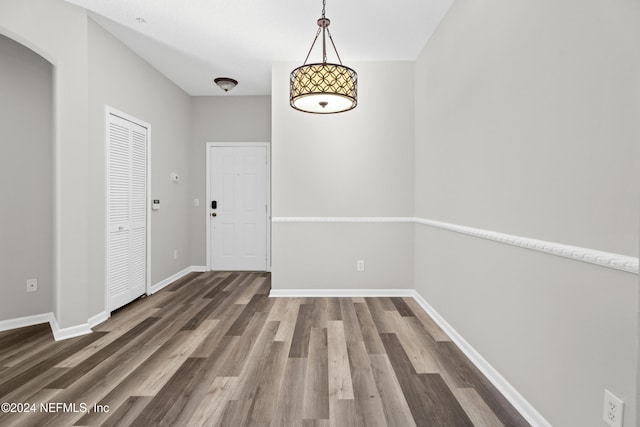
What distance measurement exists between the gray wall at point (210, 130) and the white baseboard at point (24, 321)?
2233 mm

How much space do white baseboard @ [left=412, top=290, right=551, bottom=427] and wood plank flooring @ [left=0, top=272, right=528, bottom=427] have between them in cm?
5

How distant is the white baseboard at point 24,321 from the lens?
2774mm

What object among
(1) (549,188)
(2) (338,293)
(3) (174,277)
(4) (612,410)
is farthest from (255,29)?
(4) (612,410)

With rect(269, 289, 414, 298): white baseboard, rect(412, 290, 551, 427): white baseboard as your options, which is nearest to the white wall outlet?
rect(269, 289, 414, 298): white baseboard

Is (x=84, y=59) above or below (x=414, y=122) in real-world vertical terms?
above

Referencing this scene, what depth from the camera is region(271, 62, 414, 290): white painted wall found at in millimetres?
3736

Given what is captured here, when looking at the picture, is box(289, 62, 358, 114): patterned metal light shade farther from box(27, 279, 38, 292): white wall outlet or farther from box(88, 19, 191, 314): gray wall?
box(27, 279, 38, 292): white wall outlet

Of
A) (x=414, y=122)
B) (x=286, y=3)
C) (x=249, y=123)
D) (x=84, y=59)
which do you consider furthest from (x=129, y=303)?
(x=414, y=122)

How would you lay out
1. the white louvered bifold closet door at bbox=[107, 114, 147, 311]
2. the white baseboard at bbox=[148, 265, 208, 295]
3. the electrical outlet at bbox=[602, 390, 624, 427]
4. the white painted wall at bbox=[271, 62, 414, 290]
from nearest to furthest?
1. the electrical outlet at bbox=[602, 390, 624, 427]
2. the white louvered bifold closet door at bbox=[107, 114, 147, 311]
3. the white painted wall at bbox=[271, 62, 414, 290]
4. the white baseboard at bbox=[148, 265, 208, 295]

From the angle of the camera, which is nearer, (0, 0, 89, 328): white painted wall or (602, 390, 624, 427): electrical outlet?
(602, 390, 624, 427): electrical outlet

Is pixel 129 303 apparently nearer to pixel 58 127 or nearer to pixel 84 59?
pixel 58 127

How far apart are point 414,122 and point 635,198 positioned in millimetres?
2838

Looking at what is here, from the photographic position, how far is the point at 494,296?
1.98 meters

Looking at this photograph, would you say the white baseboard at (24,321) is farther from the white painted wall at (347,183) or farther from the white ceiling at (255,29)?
the white ceiling at (255,29)
